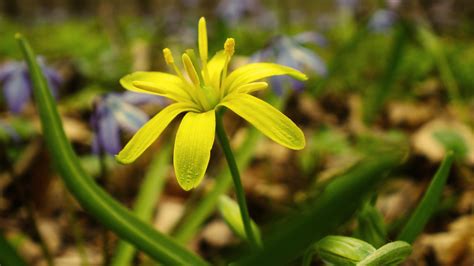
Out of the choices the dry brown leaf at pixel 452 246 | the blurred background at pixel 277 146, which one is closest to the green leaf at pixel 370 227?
the blurred background at pixel 277 146

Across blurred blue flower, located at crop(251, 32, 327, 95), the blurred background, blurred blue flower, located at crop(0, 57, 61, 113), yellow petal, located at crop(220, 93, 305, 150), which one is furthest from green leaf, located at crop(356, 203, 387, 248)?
blurred blue flower, located at crop(0, 57, 61, 113)

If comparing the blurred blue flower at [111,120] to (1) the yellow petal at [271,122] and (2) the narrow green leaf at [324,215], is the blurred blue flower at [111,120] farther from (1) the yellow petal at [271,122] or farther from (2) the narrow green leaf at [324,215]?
(2) the narrow green leaf at [324,215]

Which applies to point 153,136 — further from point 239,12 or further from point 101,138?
point 239,12

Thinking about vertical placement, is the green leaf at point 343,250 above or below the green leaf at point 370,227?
above

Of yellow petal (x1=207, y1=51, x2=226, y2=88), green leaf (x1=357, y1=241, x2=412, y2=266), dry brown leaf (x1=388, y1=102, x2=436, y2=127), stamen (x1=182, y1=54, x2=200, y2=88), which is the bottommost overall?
dry brown leaf (x1=388, y1=102, x2=436, y2=127)

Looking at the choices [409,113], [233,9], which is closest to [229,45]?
[409,113]

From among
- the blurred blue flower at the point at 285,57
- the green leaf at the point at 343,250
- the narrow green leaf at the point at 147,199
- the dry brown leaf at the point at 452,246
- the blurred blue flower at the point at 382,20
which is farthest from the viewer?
the blurred blue flower at the point at 382,20

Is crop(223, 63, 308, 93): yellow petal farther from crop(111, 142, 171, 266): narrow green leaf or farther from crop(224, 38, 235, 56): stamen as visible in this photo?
crop(111, 142, 171, 266): narrow green leaf

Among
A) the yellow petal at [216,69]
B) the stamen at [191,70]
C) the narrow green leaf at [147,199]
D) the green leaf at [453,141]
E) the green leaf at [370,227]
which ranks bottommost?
the narrow green leaf at [147,199]
